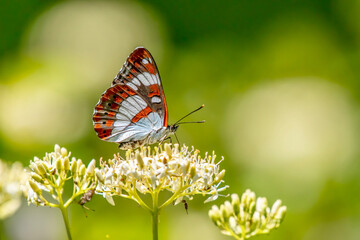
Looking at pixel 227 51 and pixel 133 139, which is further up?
pixel 227 51

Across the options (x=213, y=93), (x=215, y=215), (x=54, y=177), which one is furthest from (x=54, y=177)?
(x=213, y=93)

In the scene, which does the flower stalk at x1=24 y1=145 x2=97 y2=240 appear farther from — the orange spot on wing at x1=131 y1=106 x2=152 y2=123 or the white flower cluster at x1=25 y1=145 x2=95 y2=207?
the orange spot on wing at x1=131 y1=106 x2=152 y2=123

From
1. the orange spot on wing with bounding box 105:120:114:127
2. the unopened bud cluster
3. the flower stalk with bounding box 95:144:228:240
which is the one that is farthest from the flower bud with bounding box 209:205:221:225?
the orange spot on wing with bounding box 105:120:114:127

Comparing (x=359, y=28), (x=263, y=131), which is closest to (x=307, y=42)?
(x=359, y=28)

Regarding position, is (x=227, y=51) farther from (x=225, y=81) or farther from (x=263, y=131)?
(x=263, y=131)

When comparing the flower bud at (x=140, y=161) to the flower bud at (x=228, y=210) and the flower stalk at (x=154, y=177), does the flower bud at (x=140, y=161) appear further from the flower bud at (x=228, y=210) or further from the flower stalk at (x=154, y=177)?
the flower bud at (x=228, y=210)

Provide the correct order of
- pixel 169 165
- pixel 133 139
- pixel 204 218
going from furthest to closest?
pixel 204 218 → pixel 133 139 → pixel 169 165

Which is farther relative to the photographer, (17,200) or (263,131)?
(263,131)
